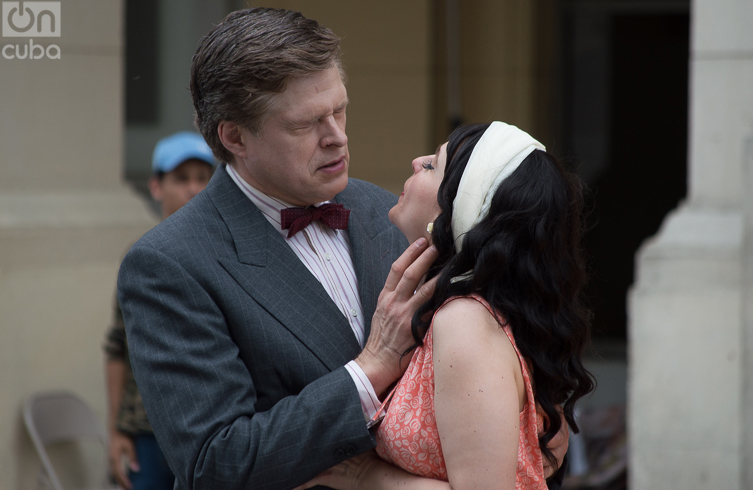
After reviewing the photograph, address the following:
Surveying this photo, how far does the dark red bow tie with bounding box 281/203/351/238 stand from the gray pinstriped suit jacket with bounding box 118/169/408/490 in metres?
0.05

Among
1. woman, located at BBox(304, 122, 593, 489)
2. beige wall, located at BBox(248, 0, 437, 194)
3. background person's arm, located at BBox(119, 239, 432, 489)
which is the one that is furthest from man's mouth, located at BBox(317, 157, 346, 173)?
beige wall, located at BBox(248, 0, 437, 194)

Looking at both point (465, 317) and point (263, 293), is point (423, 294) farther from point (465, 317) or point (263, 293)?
point (263, 293)

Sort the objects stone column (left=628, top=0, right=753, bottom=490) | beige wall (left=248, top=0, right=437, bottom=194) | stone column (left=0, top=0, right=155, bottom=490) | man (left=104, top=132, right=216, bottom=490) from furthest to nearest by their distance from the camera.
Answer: beige wall (left=248, top=0, right=437, bottom=194)
stone column (left=0, top=0, right=155, bottom=490)
stone column (left=628, top=0, right=753, bottom=490)
man (left=104, top=132, right=216, bottom=490)

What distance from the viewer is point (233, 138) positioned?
84.0 inches

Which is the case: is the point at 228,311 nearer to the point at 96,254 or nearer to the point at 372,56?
the point at 96,254

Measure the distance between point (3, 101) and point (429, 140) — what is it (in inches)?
117

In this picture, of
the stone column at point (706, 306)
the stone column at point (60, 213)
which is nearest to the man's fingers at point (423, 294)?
the stone column at point (706, 306)

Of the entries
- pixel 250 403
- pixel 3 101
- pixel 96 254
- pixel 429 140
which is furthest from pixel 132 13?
pixel 250 403

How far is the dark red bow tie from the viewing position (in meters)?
2.12

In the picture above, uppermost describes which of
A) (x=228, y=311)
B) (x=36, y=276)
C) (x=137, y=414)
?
(x=228, y=311)

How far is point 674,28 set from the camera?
704 cm

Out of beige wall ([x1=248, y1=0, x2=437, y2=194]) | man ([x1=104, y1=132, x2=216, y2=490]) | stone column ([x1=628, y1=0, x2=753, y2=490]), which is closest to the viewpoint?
man ([x1=104, y1=132, x2=216, y2=490])

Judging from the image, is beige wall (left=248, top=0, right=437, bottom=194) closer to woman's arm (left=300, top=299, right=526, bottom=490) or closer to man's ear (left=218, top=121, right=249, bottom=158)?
man's ear (left=218, top=121, right=249, bottom=158)

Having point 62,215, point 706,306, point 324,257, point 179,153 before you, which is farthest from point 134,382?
point 706,306
